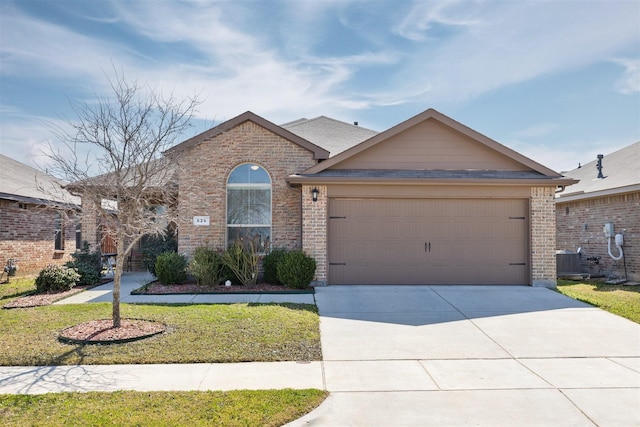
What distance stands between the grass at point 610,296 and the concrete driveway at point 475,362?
42cm

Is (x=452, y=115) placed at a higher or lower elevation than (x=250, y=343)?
higher

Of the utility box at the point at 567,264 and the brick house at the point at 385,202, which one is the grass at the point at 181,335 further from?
the utility box at the point at 567,264

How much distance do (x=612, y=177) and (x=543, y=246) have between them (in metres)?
6.11

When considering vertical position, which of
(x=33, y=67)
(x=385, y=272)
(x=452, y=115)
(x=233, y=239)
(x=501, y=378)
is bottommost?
(x=501, y=378)

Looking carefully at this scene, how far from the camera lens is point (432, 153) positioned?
12297mm

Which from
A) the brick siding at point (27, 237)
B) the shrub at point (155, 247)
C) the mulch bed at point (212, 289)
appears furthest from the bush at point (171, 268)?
the brick siding at point (27, 237)

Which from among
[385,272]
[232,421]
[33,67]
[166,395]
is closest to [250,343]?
[166,395]

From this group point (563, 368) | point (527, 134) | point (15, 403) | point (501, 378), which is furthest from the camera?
point (527, 134)

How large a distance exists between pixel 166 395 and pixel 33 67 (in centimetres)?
1126

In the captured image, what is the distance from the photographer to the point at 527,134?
712 inches

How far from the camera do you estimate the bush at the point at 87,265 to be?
12141mm

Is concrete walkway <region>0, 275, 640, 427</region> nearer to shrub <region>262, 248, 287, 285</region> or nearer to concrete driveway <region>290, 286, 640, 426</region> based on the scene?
concrete driveway <region>290, 286, 640, 426</region>

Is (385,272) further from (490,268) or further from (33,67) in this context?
(33,67)

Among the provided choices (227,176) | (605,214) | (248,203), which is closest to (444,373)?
(248,203)
